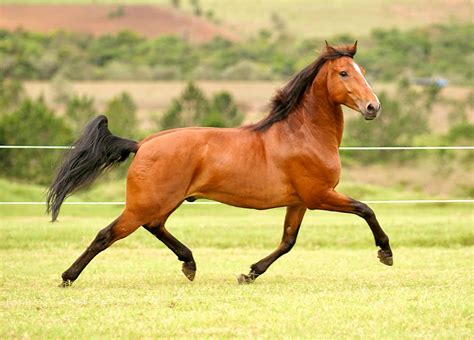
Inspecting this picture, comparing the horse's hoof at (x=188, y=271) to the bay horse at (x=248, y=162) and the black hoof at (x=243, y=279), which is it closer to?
the bay horse at (x=248, y=162)

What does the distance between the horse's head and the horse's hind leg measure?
2259 millimetres

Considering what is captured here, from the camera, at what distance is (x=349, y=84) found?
8742mm

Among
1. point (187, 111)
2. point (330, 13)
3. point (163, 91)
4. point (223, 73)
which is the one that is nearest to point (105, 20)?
point (223, 73)

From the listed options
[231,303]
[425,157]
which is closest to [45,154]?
[425,157]

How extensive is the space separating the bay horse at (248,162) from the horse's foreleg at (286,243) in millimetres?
12

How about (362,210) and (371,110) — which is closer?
(371,110)

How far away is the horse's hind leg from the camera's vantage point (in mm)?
8578

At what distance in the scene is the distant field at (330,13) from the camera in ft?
354

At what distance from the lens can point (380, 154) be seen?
91.4 ft

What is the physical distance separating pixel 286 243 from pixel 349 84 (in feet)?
5.54

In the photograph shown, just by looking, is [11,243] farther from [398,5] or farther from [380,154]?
[398,5]

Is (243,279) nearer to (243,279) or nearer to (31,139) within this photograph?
(243,279)

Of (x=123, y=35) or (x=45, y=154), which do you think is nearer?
(x=45, y=154)

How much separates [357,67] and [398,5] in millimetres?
113861
